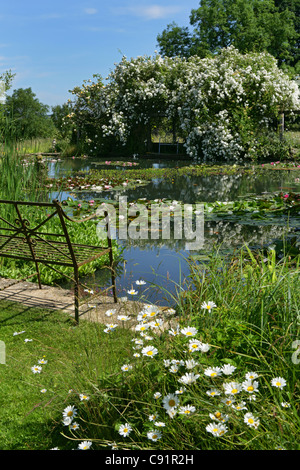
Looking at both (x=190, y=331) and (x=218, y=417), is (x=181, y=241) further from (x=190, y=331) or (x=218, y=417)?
(x=218, y=417)

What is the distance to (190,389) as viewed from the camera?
1874 millimetres

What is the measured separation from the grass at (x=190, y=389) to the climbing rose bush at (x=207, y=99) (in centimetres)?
1667

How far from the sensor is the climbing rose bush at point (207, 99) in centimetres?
1864

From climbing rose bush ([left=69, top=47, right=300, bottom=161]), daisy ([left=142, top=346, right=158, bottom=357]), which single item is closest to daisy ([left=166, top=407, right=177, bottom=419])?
daisy ([left=142, top=346, right=158, bottom=357])

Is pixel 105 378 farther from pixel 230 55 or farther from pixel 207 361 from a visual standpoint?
pixel 230 55

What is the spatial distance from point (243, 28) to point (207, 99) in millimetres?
17894

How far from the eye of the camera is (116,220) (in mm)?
6891

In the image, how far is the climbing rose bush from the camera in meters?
18.6

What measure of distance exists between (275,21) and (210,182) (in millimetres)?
26115

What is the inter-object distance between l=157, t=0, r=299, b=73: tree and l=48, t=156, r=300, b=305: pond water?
2314 cm

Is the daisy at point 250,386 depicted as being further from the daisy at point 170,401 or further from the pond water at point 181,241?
the pond water at point 181,241

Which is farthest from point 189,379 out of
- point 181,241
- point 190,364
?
point 181,241

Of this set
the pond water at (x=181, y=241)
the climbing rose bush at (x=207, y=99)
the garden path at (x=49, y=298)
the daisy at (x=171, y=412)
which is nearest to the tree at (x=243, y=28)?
the climbing rose bush at (x=207, y=99)

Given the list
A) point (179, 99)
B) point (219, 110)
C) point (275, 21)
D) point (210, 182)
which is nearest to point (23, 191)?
point (210, 182)
